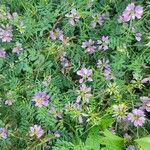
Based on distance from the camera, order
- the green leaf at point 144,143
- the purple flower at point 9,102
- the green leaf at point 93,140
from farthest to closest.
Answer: the purple flower at point 9,102 < the green leaf at point 93,140 < the green leaf at point 144,143

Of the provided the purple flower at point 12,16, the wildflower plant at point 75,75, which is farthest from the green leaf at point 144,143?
the purple flower at point 12,16

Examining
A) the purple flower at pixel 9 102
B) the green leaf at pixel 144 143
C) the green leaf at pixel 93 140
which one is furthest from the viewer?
the purple flower at pixel 9 102

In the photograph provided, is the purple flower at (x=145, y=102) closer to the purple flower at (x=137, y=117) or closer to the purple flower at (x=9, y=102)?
the purple flower at (x=137, y=117)

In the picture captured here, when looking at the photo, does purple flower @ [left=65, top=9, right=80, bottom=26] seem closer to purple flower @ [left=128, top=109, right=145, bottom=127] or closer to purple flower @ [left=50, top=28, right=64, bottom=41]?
purple flower @ [left=50, top=28, right=64, bottom=41]

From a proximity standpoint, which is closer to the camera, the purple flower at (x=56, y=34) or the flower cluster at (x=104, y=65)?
the flower cluster at (x=104, y=65)

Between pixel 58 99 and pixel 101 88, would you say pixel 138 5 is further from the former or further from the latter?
pixel 58 99

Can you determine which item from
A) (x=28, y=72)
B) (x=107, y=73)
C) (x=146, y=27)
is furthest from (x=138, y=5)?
(x=28, y=72)

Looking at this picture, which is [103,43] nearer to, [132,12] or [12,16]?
[132,12]

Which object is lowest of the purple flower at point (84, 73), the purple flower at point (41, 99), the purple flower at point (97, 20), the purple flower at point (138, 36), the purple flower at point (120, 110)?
the purple flower at point (120, 110)

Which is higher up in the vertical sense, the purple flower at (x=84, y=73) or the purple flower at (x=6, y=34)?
the purple flower at (x=6, y=34)

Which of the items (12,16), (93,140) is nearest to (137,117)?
(93,140)
